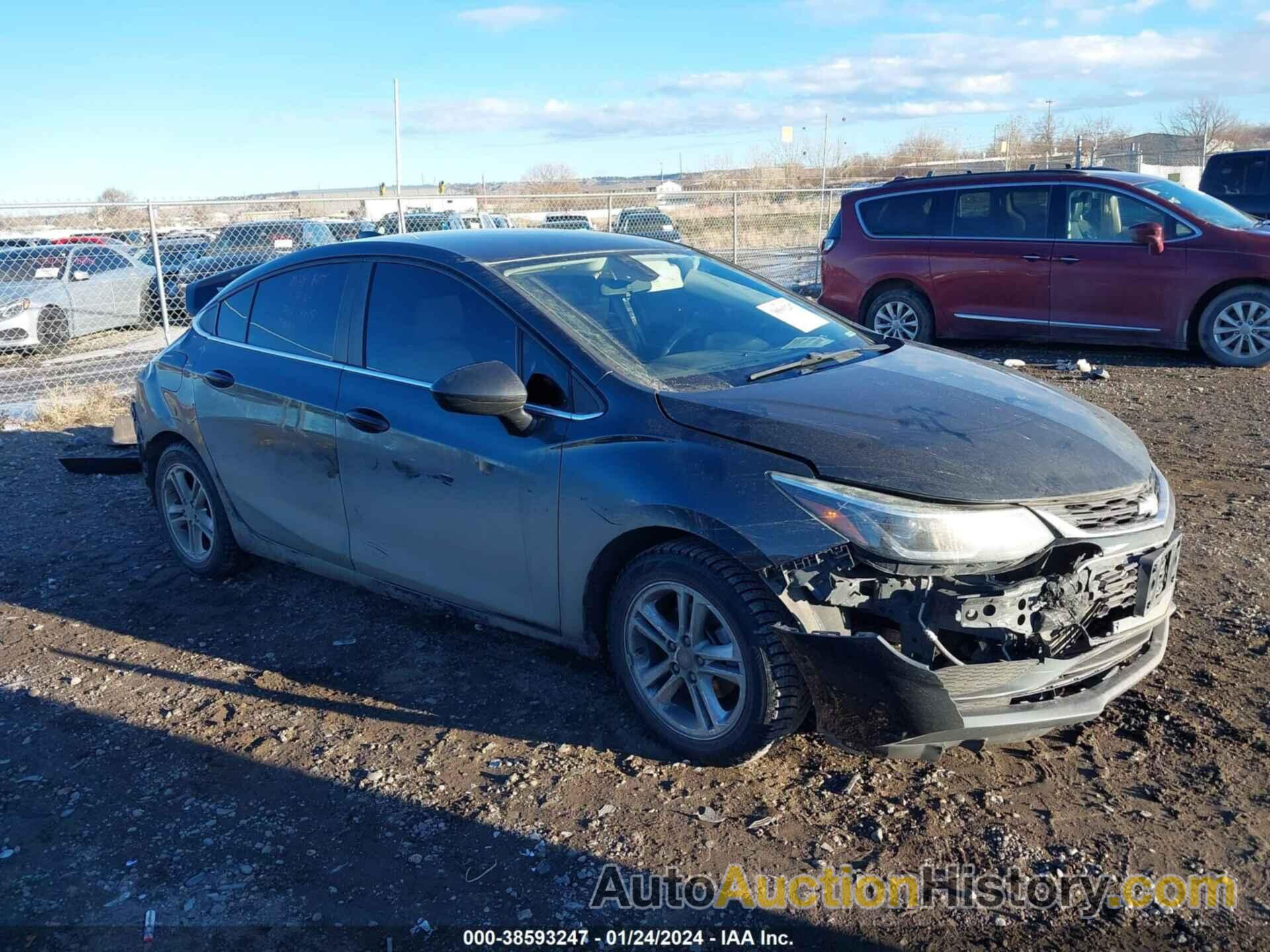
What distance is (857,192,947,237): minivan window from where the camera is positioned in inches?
410

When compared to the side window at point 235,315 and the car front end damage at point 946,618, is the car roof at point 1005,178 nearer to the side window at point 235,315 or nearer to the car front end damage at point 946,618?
the side window at point 235,315

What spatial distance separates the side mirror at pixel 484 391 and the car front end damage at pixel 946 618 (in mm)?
993

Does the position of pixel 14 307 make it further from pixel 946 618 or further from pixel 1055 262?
pixel 946 618

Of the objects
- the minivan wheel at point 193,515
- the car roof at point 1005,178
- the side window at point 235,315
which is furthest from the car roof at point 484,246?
the car roof at point 1005,178

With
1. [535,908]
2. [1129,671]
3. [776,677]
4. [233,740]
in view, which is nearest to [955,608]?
[776,677]

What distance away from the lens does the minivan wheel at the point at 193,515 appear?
5.04m

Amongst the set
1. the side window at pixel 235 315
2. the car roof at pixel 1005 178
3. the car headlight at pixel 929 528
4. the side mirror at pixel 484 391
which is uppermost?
the car roof at pixel 1005 178

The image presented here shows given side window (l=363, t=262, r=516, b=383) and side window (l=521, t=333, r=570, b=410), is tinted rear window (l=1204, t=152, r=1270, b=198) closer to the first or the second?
side window (l=363, t=262, r=516, b=383)

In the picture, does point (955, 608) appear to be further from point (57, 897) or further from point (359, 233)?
point (359, 233)

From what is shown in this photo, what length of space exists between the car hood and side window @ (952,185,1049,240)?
6.79 meters

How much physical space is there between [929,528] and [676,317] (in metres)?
1.57

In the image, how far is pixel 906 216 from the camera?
34.8ft

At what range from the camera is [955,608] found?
2.76m

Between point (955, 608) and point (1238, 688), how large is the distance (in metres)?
1.63
